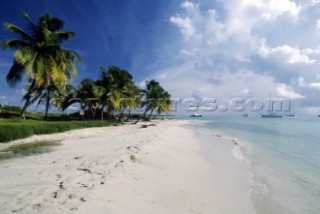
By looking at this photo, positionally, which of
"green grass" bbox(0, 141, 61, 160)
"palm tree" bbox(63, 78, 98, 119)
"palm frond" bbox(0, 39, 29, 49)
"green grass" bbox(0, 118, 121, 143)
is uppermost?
"palm frond" bbox(0, 39, 29, 49)

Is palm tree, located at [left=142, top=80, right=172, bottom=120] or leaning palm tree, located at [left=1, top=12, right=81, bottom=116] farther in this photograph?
palm tree, located at [left=142, top=80, right=172, bottom=120]

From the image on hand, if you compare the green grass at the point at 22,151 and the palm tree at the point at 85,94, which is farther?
the palm tree at the point at 85,94

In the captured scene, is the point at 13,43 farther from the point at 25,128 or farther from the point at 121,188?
Answer: the point at 121,188

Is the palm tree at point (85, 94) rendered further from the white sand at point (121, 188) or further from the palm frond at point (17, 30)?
the white sand at point (121, 188)

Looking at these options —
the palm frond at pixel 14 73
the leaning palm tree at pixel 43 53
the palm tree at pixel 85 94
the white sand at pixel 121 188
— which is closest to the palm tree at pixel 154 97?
the palm tree at pixel 85 94

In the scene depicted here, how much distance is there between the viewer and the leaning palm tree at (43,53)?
56.2 ft

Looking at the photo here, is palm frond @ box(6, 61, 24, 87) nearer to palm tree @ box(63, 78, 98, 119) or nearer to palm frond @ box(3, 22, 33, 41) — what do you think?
palm frond @ box(3, 22, 33, 41)

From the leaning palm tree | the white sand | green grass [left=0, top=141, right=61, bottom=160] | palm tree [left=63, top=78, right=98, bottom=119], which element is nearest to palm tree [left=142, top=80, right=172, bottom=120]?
palm tree [left=63, top=78, right=98, bottom=119]

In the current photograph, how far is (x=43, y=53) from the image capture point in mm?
18766

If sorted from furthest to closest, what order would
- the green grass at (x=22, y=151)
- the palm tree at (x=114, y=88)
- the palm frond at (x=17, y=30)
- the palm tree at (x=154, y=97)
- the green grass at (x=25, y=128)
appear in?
the palm tree at (x=154, y=97) → the palm tree at (x=114, y=88) → the palm frond at (x=17, y=30) → the green grass at (x=25, y=128) → the green grass at (x=22, y=151)

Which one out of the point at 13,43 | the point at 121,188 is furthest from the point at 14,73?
the point at 121,188

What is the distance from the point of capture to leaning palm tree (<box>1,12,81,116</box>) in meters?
17.1

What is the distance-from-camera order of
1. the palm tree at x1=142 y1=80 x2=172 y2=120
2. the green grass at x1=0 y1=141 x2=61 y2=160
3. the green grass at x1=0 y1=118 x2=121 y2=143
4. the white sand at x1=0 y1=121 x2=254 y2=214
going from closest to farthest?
the white sand at x1=0 y1=121 x2=254 y2=214 < the green grass at x1=0 y1=141 x2=61 y2=160 < the green grass at x1=0 y1=118 x2=121 y2=143 < the palm tree at x1=142 y1=80 x2=172 y2=120

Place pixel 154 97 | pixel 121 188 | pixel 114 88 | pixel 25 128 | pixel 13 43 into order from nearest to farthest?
pixel 121 188, pixel 25 128, pixel 13 43, pixel 114 88, pixel 154 97
